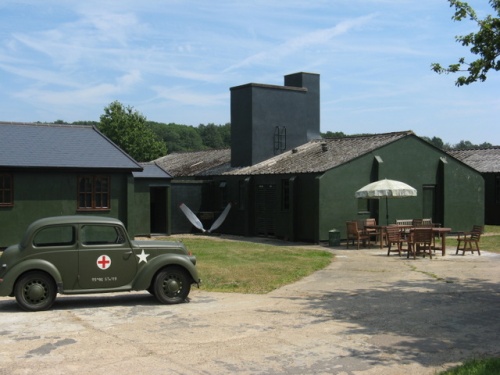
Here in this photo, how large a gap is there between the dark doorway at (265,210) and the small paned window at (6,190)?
10630 millimetres

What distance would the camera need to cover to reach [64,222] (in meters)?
11.6

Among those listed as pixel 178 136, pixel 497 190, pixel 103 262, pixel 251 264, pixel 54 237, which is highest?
pixel 178 136

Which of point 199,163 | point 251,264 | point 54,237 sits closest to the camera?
point 54,237

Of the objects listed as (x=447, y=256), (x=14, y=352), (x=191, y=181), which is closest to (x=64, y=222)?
(x=14, y=352)

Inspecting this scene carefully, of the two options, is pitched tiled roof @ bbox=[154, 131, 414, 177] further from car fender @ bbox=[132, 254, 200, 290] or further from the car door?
the car door

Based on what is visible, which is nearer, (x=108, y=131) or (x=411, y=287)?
(x=411, y=287)

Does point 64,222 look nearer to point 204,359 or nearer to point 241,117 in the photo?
point 204,359

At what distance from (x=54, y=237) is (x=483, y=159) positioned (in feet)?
109

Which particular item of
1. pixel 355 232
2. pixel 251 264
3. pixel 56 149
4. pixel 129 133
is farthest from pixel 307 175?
pixel 129 133

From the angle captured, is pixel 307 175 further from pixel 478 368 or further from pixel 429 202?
pixel 478 368

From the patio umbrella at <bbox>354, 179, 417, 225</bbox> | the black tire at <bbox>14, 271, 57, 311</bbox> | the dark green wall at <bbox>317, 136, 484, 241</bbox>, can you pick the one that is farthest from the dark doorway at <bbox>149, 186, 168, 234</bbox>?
the black tire at <bbox>14, 271, 57, 311</bbox>

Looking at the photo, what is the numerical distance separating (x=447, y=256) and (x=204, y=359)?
558 inches

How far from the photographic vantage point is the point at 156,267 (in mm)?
11812

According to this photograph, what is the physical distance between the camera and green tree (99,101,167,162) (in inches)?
2611
